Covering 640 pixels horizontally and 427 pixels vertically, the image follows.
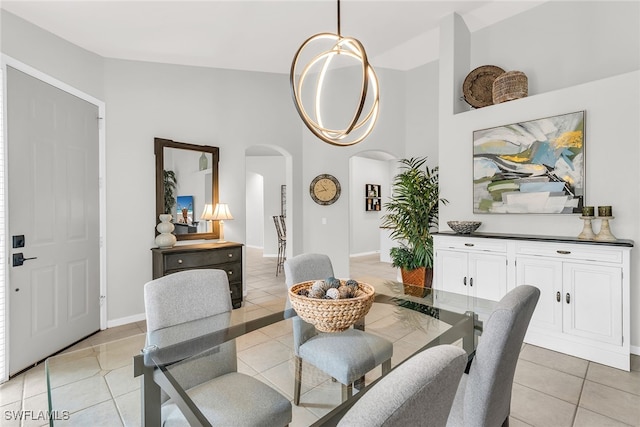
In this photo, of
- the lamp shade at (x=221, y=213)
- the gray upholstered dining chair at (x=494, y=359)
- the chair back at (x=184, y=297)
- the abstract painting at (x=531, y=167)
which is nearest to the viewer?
the gray upholstered dining chair at (x=494, y=359)

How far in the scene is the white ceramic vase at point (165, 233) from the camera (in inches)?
145

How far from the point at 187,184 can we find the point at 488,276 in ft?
11.7

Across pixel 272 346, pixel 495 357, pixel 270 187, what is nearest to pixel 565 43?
pixel 495 357

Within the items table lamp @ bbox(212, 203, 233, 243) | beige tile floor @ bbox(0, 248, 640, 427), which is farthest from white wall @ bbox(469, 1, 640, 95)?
table lamp @ bbox(212, 203, 233, 243)

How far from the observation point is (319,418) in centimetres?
111

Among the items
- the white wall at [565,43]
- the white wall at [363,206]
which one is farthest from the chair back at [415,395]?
the white wall at [363,206]

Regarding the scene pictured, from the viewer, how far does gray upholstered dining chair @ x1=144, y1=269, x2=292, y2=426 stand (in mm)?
1280

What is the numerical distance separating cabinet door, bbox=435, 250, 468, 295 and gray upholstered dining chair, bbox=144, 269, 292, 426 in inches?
97.4

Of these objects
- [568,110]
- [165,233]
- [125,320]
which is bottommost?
[125,320]

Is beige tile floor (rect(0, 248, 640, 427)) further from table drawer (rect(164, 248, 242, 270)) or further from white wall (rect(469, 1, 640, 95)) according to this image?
white wall (rect(469, 1, 640, 95))

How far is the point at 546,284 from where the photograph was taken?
2.84m

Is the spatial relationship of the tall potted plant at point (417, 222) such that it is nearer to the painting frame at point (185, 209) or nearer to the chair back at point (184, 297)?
the painting frame at point (185, 209)

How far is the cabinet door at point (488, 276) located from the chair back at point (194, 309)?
8.17ft

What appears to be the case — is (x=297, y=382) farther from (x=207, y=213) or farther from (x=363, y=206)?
(x=363, y=206)
